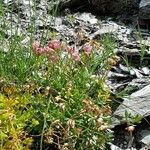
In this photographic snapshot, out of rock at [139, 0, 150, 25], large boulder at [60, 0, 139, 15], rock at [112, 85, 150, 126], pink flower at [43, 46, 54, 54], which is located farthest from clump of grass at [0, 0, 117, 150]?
large boulder at [60, 0, 139, 15]

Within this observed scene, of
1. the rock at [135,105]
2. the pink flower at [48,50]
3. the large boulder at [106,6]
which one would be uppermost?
the large boulder at [106,6]

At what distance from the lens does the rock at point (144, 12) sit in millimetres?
6402

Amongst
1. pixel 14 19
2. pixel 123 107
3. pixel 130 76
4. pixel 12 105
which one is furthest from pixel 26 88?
pixel 14 19

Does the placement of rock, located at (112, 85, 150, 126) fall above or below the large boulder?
below

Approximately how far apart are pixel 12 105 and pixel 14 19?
3.01 meters

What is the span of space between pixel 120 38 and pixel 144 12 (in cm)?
64

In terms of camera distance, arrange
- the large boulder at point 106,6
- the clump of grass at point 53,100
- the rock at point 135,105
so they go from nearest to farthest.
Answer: the clump of grass at point 53,100 → the rock at point 135,105 → the large boulder at point 106,6

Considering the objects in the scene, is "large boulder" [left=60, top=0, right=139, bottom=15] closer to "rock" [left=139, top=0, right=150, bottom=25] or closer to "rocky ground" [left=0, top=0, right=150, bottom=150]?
"rocky ground" [left=0, top=0, right=150, bottom=150]

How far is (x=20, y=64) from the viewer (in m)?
4.42

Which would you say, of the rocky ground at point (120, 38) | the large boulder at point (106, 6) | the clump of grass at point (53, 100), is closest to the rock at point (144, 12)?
the rocky ground at point (120, 38)

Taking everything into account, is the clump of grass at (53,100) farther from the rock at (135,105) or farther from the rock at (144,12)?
the rock at (144,12)

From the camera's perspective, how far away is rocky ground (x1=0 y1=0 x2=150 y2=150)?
4.37m

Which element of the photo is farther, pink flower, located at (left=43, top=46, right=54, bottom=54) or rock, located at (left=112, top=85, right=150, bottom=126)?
rock, located at (left=112, top=85, right=150, bottom=126)

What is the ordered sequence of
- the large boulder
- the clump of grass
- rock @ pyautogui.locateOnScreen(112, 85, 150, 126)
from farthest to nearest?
the large boulder
rock @ pyautogui.locateOnScreen(112, 85, 150, 126)
the clump of grass
